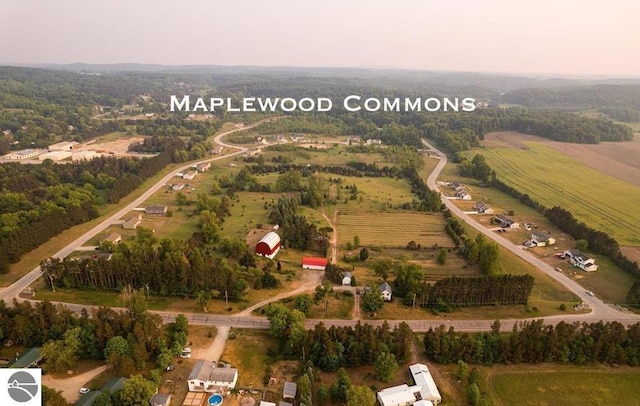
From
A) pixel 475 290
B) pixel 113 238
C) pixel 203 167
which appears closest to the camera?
pixel 475 290

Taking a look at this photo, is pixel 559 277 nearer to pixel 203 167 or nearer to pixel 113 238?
pixel 113 238

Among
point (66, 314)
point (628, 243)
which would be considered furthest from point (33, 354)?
point (628, 243)

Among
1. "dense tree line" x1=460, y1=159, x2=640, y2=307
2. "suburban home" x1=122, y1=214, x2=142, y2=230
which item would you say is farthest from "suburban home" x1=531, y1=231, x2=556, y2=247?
"suburban home" x1=122, y1=214, x2=142, y2=230

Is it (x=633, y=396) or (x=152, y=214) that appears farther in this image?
(x=152, y=214)

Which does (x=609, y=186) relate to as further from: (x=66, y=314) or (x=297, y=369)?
(x=66, y=314)

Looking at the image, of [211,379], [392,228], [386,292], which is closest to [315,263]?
[386,292]

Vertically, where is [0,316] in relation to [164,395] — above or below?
above
